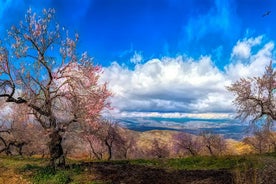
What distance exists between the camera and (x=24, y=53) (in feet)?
105

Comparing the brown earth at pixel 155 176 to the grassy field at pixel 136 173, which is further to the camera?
the grassy field at pixel 136 173

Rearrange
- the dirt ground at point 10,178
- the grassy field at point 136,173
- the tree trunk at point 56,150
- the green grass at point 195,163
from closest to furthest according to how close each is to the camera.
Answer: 1. the grassy field at point 136,173
2. the dirt ground at point 10,178
3. the tree trunk at point 56,150
4. the green grass at point 195,163

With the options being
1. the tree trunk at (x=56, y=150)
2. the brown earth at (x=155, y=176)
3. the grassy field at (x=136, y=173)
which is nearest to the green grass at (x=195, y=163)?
the grassy field at (x=136, y=173)

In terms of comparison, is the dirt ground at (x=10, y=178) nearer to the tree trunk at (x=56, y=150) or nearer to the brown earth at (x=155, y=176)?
the tree trunk at (x=56, y=150)

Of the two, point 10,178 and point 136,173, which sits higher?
point 136,173

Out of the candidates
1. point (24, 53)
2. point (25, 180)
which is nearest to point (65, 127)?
point (25, 180)

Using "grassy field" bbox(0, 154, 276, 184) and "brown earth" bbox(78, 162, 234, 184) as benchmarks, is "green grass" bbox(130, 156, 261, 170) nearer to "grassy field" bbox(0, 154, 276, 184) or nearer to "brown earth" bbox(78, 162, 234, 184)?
"grassy field" bbox(0, 154, 276, 184)

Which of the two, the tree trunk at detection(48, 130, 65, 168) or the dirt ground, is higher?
the tree trunk at detection(48, 130, 65, 168)

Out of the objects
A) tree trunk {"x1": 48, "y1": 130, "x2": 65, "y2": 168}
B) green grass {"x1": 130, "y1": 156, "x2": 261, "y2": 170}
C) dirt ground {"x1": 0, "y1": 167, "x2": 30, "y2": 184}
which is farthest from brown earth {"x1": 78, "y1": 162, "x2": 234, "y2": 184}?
dirt ground {"x1": 0, "y1": 167, "x2": 30, "y2": 184}

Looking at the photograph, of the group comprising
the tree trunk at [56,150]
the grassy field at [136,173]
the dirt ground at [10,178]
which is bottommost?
the dirt ground at [10,178]

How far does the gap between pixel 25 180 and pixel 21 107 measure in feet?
21.9

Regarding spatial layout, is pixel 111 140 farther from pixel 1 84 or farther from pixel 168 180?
pixel 168 180

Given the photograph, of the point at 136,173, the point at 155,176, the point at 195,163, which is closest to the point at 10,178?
the point at 136,173

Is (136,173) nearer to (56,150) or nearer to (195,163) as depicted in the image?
(56,150)
